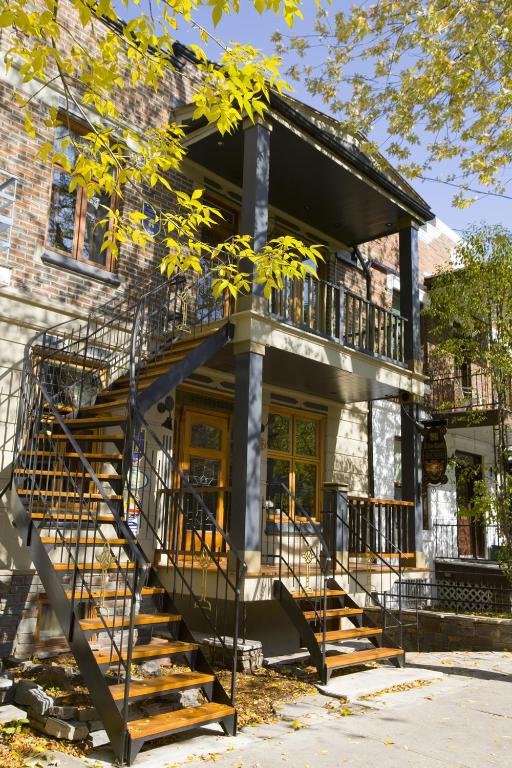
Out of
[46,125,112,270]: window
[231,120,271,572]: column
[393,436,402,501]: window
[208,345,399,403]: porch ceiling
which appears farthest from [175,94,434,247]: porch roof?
[393,436,402,501]: window

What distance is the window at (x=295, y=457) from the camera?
39.4ft

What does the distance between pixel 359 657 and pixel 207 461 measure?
421 centimetres

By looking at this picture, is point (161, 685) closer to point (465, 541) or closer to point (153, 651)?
point (153, 651)

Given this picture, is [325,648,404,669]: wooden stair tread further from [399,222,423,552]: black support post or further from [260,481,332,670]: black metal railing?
[399,222,423,552]: black support post

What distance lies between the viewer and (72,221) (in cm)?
958

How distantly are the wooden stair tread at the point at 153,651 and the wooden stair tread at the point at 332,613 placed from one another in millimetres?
2062

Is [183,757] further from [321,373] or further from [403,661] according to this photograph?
[321,373]

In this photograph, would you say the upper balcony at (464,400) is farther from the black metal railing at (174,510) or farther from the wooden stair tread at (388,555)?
the black metal railing at (174,510)

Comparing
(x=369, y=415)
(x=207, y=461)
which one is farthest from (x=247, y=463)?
(x=369, y=415)

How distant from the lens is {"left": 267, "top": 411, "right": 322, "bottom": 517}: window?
39.4 ft

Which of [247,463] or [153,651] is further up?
[247,463]

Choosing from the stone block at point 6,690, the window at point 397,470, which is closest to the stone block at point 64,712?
the stone block at point 6,690

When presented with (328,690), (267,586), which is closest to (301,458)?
(267,586)

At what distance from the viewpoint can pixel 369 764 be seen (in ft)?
16.4
